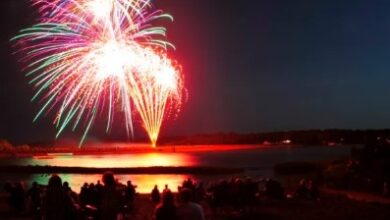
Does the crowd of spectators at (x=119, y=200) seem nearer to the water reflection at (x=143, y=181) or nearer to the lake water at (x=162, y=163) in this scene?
the water reflection at (x=143, y=181)

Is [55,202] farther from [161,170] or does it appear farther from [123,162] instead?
[123,162]

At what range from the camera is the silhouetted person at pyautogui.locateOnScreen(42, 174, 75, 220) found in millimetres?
10414

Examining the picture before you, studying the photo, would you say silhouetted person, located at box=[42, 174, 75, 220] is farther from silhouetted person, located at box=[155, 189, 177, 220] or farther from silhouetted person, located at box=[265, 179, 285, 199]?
silhouetted person, located at box=[265, 179, 285, 199]

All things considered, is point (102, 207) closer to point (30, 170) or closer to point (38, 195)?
point (38, 195)

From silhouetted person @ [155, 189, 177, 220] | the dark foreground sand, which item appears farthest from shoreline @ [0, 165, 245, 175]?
silhouetted person @ [155, 189, 177, 220]

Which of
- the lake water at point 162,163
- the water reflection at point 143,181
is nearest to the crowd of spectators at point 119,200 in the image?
the water reflection at point 143,181

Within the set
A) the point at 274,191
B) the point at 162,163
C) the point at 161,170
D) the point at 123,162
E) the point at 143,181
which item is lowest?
the point at 143,181

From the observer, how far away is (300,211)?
18250 millimetres

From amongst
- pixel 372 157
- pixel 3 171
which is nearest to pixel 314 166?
pixel 372 157

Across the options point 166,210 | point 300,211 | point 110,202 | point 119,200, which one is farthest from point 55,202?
point 300,211

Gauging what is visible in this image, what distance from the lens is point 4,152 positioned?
587 ft

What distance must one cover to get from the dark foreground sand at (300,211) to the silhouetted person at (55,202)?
6679 mm

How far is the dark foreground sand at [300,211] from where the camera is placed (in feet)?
55.5

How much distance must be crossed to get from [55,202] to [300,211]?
984cm
